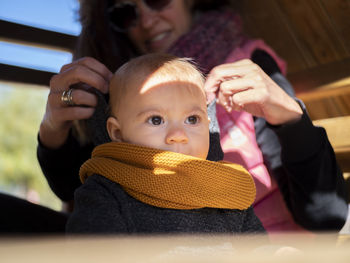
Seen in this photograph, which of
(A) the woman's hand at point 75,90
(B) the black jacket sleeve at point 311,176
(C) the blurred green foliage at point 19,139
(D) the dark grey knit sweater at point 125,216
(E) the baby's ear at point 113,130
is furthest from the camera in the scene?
(C) the blurred green foliage at point 19,139

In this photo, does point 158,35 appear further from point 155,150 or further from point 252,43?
point 155,150

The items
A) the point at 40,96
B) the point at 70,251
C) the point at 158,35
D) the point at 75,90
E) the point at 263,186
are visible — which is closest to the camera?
the point at 70,251

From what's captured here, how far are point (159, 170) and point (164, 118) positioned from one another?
0.13m

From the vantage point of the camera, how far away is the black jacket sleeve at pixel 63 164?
162 cm

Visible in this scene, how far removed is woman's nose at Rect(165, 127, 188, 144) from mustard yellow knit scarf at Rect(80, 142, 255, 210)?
4cm

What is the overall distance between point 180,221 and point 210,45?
0.93m

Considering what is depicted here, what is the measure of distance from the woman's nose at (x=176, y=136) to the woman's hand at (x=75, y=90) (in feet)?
1.07

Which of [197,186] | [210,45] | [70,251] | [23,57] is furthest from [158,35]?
[70,251]

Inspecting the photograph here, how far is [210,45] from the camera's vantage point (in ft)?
5.77

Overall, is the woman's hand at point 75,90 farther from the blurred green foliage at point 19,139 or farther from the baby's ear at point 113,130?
the blurred green foliage at point 19,139

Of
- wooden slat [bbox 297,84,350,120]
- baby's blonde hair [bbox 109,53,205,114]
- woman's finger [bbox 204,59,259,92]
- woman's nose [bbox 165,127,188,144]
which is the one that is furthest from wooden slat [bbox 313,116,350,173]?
woman's nose [bbox 165,127,188,144]

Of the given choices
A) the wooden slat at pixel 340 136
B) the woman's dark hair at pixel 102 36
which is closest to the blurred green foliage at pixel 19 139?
the woman's dark hair at pixel 102 36

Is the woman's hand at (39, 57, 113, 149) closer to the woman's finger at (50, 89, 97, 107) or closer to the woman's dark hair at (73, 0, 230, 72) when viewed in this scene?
the woman's finger at (50, 89, 97, 107)

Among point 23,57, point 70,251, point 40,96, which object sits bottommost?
point 40,96
